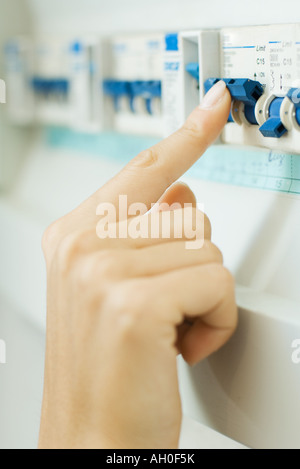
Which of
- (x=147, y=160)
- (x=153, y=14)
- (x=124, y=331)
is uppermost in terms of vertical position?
(x=153, y=14)

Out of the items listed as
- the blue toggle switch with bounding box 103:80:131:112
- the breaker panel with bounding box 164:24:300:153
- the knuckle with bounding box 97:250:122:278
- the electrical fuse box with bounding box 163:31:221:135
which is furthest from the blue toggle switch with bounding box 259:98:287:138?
the blue toggle switch with bounding box 103:80:131:112

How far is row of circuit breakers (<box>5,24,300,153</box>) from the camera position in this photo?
597 mm

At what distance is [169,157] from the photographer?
0.58 meters

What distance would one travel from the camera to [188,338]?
54 cm

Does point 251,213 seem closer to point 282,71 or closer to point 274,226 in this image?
point 274,226

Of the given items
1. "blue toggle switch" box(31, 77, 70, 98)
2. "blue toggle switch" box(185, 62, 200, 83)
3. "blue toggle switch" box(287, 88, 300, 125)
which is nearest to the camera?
"blue toggle switch" box(287, 88, 300, 125)

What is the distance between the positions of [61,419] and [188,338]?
0.13 m

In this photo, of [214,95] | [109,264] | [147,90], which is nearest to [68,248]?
[109,264]

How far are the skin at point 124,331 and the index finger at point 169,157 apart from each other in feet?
0.18

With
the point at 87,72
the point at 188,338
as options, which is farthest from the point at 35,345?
the point at 188,338

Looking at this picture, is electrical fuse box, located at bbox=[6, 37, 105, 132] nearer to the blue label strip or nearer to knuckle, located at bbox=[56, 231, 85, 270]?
the blue label strip

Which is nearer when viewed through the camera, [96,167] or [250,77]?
[250,77]

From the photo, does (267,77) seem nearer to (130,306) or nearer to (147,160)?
(147,160)

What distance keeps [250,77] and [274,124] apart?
0.09 meters
